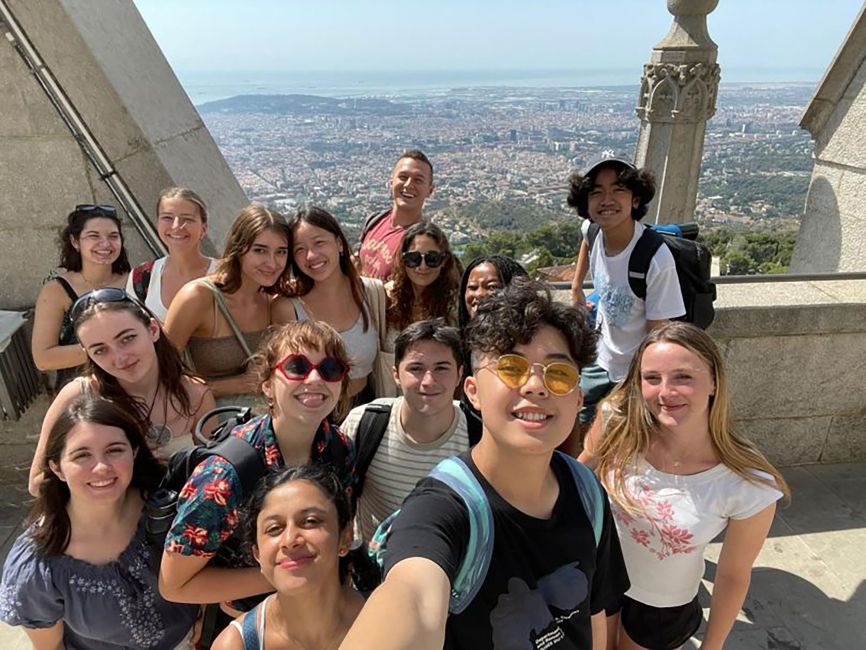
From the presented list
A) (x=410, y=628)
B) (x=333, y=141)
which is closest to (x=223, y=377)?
(x=410, y=628)

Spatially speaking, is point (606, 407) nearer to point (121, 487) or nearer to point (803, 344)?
point (121, 487)

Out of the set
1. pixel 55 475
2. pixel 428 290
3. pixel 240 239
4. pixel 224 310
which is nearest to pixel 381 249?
pixel 428 290

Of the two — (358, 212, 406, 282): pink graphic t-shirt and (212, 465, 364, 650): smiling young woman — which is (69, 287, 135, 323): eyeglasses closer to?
(212, 465, 364, 650): smiling young woman

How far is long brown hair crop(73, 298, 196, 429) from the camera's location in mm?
2105

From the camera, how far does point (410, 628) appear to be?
1.12 m

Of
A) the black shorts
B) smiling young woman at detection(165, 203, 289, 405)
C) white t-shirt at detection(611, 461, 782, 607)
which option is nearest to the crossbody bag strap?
smiling young woman at detection(165, 203, 289, 405)

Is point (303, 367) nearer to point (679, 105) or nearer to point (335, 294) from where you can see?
point (335, 294)

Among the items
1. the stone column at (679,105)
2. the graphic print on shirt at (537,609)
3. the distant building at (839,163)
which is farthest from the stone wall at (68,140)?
the stone column at (679,105)

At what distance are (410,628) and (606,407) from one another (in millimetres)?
1408

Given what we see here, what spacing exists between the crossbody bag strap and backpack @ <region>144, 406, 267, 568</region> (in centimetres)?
69

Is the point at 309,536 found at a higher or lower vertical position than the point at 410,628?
lower

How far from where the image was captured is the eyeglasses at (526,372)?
139cm

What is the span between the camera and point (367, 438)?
212 cm

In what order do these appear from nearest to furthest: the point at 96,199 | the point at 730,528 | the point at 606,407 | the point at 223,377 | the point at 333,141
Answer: the point at 730,528 → the point at 606,407 → the point at 223,377 → the point at 96,199 → the point at 333,141
